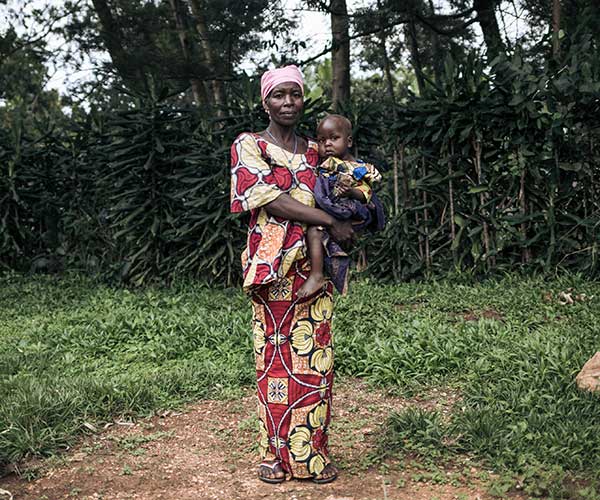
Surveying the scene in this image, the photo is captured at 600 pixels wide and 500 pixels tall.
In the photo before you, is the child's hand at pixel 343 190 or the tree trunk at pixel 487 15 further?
the tree trunk at pixel 487 15

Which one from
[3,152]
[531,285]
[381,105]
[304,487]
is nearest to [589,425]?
[304,487]

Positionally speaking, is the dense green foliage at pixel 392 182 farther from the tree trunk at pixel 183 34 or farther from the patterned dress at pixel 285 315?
the patterned dress at pixel 285 315

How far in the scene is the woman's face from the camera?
11.2 ft

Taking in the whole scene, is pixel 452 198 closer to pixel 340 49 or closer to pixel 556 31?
pixel 556 31

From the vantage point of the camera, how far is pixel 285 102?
3424mm

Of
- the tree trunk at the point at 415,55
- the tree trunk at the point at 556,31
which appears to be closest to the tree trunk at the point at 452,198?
the tree trunk at the point at 415,55

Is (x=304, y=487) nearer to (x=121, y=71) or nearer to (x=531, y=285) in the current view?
(x=531, y=285)

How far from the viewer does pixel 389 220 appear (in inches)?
321

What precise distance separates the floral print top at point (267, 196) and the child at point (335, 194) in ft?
0.27

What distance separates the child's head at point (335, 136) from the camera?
341 cm

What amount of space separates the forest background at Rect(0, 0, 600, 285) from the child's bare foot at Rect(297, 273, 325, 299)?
13.7ft

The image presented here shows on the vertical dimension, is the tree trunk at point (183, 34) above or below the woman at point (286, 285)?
above

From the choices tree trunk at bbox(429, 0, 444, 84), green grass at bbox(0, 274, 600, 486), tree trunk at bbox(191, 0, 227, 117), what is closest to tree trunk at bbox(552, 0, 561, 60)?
green grass at bbox(0, 274, 600, 486)

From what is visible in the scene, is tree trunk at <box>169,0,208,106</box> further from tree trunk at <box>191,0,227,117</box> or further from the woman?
the woman
